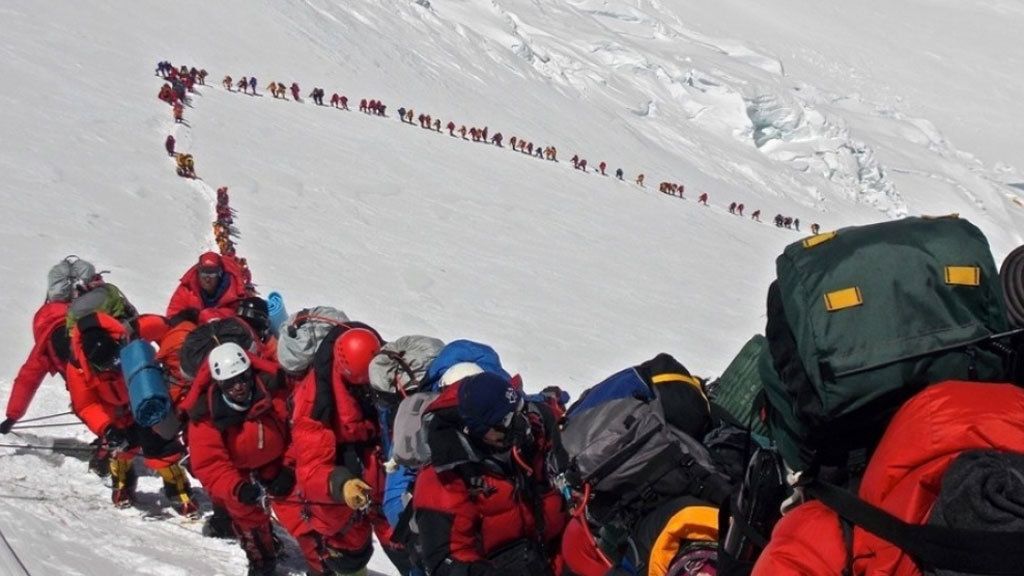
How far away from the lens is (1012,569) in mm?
1134

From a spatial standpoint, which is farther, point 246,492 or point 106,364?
point 106,364

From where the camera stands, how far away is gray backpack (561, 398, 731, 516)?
2.20 m

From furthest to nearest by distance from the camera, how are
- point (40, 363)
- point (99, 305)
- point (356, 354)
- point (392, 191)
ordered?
point (392, 191) → point (40, 363) → point (99, 305) → point (356, 354)

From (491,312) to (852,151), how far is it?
41.4 meters

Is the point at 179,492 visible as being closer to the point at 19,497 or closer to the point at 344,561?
the point at 19,497

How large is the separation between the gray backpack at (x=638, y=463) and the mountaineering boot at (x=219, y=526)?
266 cm

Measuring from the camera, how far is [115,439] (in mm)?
4680

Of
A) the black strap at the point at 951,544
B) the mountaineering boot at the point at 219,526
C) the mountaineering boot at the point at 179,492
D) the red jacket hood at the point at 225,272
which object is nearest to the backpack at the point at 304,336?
the mountaineering boot at the point at 219,526

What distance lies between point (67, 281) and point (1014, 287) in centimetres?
472

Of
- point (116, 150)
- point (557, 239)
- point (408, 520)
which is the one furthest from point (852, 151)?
point (408, 520)

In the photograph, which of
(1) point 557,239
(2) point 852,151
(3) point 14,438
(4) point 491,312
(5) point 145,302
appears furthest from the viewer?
(2) point 852,151

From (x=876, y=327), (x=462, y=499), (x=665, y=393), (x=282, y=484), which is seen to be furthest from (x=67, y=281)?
(x=876, y=327)

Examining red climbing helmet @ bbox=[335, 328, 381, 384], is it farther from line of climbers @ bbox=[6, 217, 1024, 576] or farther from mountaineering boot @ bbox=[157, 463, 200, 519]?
mountaineering boot @ bbox=[157, 463, 200, 519]

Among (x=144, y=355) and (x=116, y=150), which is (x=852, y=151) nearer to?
(x=116, y=150)
